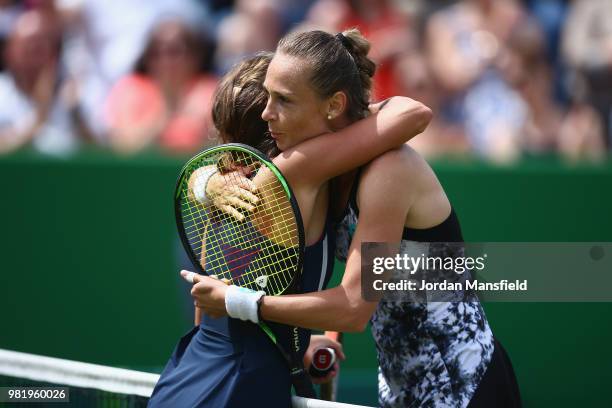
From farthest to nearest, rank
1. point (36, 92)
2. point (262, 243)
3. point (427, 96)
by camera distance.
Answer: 1. point (427, 96)
2. point (36, 92)
3. point (262, 243)

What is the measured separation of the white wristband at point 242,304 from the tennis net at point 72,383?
0.53 meters

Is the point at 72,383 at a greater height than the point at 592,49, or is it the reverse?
the point at 592,49

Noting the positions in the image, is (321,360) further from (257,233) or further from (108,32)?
(108,32)

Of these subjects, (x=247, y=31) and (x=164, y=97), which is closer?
(x=164, y=97)

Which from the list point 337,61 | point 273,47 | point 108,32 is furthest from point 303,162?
point 108,32

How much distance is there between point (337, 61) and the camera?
3080 mm

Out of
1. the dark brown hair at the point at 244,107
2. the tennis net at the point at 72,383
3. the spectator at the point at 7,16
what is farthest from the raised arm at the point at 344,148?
the spectator at the point at 7,16

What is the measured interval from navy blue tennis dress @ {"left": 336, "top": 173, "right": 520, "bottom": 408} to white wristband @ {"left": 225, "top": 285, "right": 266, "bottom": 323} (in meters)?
0.41

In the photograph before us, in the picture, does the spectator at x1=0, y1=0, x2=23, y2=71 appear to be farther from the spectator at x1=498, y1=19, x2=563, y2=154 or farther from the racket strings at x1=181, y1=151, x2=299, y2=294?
the racket strings at x1=181, y1=151, x2=299, y2=294

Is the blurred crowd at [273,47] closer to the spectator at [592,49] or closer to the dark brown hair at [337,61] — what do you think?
the spectator at [592,49]

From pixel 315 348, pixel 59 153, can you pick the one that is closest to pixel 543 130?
pixel 59 153

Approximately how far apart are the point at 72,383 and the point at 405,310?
1.20 metres

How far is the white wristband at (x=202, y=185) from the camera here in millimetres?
3184

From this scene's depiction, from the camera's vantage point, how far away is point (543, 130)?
7102 millimetres
